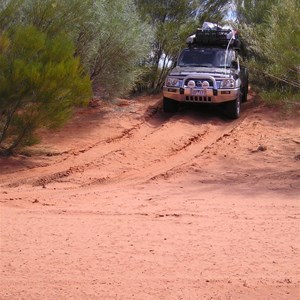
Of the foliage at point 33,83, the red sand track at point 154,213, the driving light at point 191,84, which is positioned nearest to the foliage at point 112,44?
the red sand track at point 154,213

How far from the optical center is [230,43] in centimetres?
1744

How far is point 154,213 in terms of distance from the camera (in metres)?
7.84

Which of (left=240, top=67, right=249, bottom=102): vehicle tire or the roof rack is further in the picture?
(left=240, top=67, right=249, bottom=102): vehicle tire

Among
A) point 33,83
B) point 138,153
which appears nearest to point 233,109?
point 138,153

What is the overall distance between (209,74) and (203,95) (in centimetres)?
58

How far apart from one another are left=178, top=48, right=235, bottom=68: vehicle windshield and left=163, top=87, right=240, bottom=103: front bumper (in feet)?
3.91

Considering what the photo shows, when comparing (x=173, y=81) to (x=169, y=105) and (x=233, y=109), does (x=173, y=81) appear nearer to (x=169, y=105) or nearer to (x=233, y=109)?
(x=169, y=105)

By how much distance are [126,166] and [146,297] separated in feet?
22.0

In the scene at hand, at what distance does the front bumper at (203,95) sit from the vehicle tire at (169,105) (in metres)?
0.66

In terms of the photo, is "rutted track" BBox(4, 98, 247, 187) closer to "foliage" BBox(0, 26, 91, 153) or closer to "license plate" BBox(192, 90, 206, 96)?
"license plate" BBox(192, 90, 206, 96)

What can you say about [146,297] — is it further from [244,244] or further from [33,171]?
[33,171]

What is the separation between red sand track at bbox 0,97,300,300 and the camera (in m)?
5.29

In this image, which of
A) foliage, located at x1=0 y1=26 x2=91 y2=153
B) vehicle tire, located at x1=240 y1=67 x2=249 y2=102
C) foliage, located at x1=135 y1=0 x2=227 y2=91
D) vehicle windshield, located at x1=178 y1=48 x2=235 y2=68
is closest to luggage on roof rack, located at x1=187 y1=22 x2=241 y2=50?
vehicle windshield, located at x1=178 y1=48 x2=235 y2=68

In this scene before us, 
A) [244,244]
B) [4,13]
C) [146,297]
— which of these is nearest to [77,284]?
[146,297]
